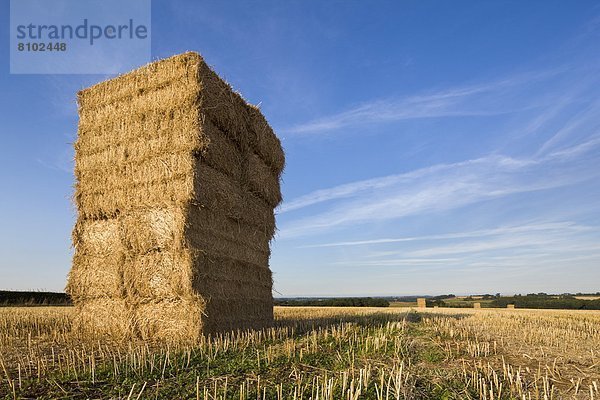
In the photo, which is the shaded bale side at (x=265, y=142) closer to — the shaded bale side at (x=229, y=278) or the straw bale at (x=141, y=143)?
the straw bale at (x=141, y=143)

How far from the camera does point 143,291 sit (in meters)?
10.5

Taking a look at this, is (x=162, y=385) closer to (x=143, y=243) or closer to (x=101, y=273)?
(x=143, y=243)

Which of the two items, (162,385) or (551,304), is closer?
(162,385)

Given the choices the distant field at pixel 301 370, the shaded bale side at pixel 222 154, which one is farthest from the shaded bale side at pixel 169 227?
the distant field at pixel 301 370

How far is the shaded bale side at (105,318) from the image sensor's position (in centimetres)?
1051

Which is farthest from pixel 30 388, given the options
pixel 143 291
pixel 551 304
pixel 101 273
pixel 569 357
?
pixel 551 304

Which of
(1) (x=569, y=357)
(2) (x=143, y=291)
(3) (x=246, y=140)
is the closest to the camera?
(1) (x=569, y=357)

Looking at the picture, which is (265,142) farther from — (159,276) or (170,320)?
(170,320)

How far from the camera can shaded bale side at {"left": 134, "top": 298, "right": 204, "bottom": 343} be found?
31.8ft

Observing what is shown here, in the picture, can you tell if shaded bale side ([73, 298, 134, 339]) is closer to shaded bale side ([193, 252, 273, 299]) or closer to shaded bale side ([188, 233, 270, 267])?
shaded bale side ([193, 252, 273, 299])

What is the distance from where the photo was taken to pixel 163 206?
1041 cm

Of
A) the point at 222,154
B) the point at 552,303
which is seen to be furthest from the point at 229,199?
the point at 552,303

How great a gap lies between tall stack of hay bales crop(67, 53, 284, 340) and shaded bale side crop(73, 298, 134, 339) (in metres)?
0.03

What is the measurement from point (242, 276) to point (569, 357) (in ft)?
27.1
